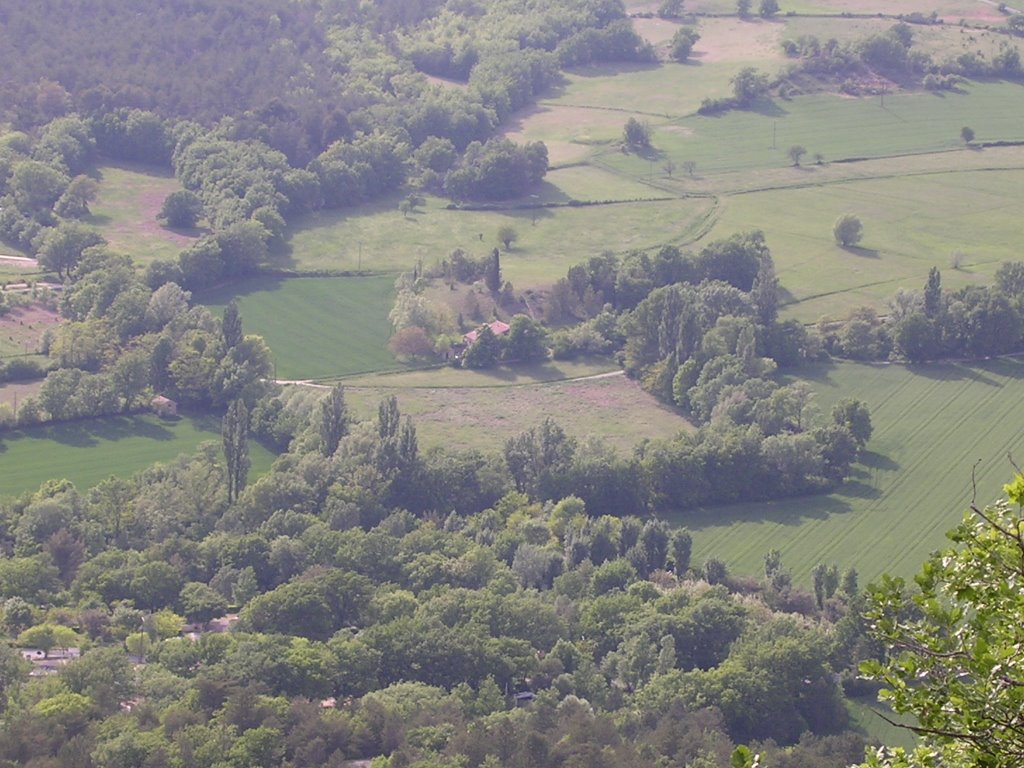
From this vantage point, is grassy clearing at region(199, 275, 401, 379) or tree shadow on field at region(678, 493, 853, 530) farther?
grassy clearing at region(199, 275, 401, 379)

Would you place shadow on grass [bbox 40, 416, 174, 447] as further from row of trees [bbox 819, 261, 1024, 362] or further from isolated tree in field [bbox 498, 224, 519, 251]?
row of trees [bbox 819, 261, 1024, 362]

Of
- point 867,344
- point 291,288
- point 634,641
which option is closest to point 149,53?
point 291,288

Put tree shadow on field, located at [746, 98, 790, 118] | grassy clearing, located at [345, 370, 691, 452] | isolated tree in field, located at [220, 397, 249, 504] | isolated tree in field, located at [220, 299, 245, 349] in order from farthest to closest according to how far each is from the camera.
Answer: tree shadow on field, located at [746, 98, 790, 118] → isolated tree in field, located at [220, 299, 245, 349] → grassy clearing, located at [345, 370, 691, 452] → isolated tree in field, located at [220, 397, 249, 504]

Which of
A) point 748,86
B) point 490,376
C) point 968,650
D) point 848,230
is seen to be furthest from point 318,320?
point 968,650

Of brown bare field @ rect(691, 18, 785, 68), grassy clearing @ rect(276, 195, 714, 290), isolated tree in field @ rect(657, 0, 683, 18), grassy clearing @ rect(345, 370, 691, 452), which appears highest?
isolated tree in field @ rect(657, 0, 683, 18)

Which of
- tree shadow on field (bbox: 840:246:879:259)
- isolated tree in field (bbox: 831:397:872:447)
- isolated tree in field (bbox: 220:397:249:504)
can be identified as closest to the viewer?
isolated tree in field (bbox: 220:397:249:504)

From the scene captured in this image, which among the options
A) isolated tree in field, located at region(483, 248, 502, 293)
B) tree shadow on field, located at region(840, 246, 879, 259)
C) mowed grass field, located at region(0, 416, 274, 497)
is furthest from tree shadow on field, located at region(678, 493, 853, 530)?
tree shadow on field, located at region(840, 246, 879, 259)
